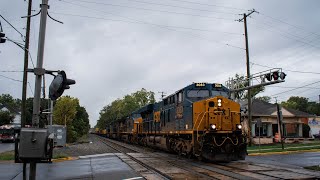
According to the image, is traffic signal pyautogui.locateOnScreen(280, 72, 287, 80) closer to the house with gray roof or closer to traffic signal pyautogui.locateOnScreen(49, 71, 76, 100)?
the house with gray roof

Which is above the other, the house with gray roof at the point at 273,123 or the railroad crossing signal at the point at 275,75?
the railroad crossing signal at the point at 275,75

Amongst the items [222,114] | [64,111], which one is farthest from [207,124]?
[64,111]

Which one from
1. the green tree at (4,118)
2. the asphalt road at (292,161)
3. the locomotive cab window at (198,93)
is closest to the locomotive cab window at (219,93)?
the locomotive cab window at (198,93)

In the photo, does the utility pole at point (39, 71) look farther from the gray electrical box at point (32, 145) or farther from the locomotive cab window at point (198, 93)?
the locomotive cab window at point (198, 93)

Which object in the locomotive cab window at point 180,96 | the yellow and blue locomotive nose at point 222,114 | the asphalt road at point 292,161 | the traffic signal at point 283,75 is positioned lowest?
the asphalt road at point 292,161

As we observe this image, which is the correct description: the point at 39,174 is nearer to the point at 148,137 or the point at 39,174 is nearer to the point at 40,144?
the point at 40,144

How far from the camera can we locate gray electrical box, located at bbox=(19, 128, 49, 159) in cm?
641

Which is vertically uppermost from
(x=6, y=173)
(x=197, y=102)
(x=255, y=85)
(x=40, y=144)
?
(x=255, y=85)

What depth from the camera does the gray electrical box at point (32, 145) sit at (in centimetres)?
641

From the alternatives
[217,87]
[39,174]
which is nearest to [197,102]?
[217,87]

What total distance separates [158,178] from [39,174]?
4841 mm

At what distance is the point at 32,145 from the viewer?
21.1ft

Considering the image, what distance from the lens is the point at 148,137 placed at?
1228 inches

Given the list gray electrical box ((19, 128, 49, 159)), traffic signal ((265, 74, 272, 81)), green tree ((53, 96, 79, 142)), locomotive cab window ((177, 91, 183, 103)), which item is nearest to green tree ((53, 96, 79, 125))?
green tree ((53, 96, 79, 142))
